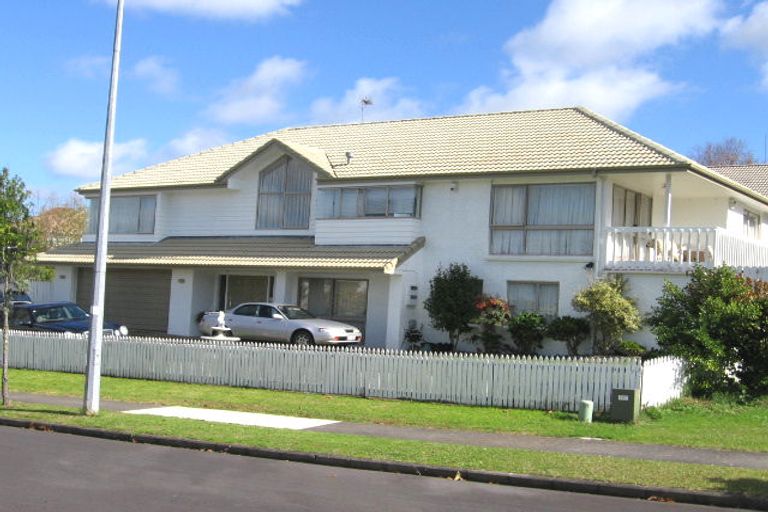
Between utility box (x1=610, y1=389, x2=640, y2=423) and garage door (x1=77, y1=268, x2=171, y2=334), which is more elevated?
garage door (x1=77, y1=268, x2=171, y2=334)

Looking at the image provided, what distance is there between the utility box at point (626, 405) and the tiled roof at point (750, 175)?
22.9 meters

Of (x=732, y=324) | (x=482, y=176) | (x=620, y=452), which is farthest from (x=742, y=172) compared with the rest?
(x=620, y=452)

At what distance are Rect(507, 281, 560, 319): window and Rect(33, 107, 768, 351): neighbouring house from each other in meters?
0.04

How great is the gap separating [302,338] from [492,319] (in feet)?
16.7

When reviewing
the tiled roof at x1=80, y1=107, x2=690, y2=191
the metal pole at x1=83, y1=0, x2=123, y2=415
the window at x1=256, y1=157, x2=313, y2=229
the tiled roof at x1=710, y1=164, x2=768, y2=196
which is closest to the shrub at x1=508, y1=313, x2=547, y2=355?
the tiled roof at x1=80, y1=107, x2=690, y2=191

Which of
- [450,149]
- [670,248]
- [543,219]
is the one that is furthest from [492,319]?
[450,149]

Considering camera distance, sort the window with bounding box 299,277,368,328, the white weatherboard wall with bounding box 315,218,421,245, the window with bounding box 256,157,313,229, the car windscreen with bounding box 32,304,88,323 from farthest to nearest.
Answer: the window with bounding box 256,157,313,229, the window with bounding box 299,277,368,328, the white weatherboard wall with bounding box 315,218,421,245, the car windscreen with bounding box 32,304,88,323

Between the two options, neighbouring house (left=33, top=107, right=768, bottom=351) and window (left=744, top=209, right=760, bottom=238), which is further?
window (left=744, top=209, right=760, bottom=238)

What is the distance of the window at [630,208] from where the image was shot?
24.4m

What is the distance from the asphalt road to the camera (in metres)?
8.91

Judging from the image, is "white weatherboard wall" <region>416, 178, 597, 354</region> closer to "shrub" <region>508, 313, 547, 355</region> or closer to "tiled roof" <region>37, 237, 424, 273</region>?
"shrub" <region>508, 313, 547, 355</region>

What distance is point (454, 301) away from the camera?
938 inches

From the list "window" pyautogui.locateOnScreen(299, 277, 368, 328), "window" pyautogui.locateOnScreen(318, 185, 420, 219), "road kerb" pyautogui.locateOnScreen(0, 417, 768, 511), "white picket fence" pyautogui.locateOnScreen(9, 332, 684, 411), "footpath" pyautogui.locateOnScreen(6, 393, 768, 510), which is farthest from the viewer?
"window" pyautogui.locateOnScreen(299, 277, 368, 328)

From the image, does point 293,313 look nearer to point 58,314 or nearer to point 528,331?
point 528,331
